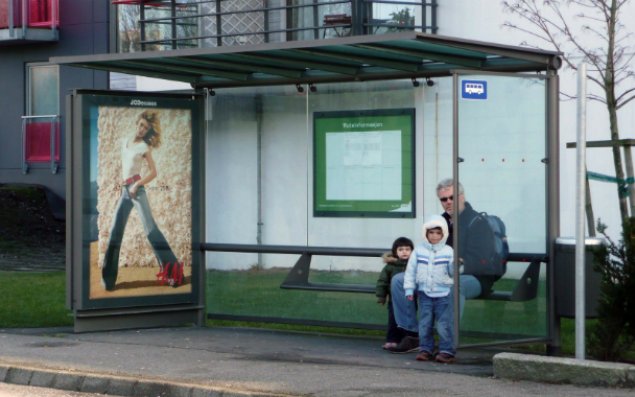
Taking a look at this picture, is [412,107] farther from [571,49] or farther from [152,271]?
[571,49]

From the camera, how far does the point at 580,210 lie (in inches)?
401

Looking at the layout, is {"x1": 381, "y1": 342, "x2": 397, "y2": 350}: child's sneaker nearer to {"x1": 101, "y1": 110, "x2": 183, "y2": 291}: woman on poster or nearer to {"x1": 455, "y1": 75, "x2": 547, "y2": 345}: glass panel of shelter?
{"x1": 455, "y1": 75, "x2": 547, "y2": 345}: glass panel of shelter

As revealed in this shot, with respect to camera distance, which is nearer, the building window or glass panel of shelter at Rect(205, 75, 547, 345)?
glass panel of shelter at Rect(205, 75, 547, 345)

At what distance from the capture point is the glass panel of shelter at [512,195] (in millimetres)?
11281

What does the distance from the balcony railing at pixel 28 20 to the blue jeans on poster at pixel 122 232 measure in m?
16.6

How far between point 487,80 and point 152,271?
4413 millimetres

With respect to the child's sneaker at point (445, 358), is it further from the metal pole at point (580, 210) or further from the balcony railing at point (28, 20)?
the balcony railing at point (28, 20)

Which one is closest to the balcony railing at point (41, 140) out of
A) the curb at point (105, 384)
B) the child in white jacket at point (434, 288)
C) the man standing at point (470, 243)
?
the curb at point (105, 384)

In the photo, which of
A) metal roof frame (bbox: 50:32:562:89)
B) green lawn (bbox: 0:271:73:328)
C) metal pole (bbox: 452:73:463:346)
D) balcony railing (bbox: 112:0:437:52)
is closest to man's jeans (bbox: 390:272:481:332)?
metal pole (bbox: 452:73:463:346)

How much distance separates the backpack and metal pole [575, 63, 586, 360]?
1203 mm

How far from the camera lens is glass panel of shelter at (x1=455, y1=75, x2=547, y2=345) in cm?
1128

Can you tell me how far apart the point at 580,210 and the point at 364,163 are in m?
3.48

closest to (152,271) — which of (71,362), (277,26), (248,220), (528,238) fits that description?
(248,220)

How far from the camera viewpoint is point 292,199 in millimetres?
13812
